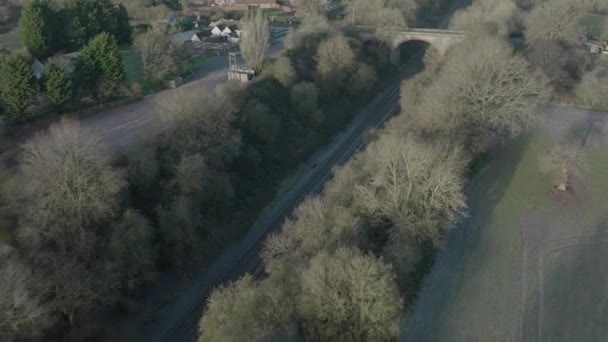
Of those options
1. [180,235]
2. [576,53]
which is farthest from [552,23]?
[180,235]

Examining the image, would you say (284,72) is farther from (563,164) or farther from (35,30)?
(563,164)

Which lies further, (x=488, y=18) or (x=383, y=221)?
(x=488, y=18)

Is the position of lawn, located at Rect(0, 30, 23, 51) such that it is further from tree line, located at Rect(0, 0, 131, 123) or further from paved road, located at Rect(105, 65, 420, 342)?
paved road, located at Rect(105, 65, 420, 342)

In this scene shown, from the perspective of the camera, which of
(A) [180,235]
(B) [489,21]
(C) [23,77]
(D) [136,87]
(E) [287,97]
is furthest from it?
(B) [489,21]

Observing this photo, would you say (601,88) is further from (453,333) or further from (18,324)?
(18,324)

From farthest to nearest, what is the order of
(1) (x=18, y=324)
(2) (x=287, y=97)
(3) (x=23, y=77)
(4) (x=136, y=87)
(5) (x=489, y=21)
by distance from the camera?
(5) (x=489, y=21) → (2) (x=287, y=97) → (4) (x=136, y=87) → (3) (x=23, y=77) → (1) (x=18, y=324)

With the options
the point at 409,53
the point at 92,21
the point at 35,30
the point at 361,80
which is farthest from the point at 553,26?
the point at 35,30
